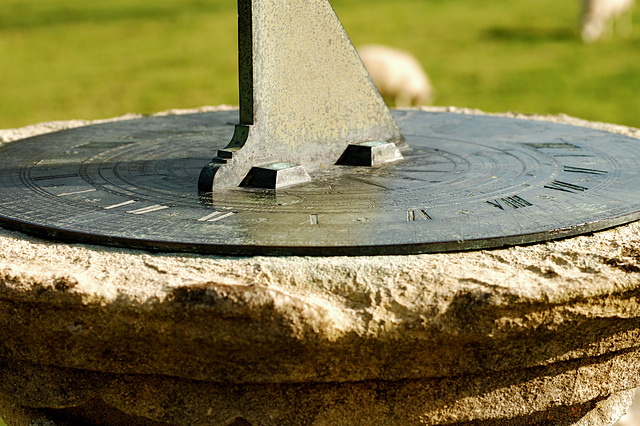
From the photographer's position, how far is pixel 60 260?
75.4 inches

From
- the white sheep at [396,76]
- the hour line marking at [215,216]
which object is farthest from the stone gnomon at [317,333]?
the white sheep at [396,76]

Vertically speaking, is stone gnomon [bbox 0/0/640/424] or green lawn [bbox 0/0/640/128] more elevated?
green lawn [bbox 0/0/640/128]

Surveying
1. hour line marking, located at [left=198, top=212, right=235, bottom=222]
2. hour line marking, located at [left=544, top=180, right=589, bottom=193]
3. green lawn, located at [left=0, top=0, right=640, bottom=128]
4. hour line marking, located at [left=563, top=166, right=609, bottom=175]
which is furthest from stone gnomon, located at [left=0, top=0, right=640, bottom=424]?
green lawn, located at [left=0, top=0, right=640, bottom=128]

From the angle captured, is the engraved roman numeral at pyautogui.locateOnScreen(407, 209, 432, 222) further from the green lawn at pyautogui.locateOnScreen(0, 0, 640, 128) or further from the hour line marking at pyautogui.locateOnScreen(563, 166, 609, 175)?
the green lawn at pyautogui.locateOnScreen(0, 0, 640, 128)

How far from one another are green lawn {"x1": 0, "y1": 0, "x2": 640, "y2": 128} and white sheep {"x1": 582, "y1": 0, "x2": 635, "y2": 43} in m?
0.26

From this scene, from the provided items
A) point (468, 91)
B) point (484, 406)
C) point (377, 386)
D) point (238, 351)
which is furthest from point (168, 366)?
point (468, 91)

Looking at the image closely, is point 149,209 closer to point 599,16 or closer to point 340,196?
point 340,196

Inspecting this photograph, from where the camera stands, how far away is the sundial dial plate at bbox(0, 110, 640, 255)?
6.32ft

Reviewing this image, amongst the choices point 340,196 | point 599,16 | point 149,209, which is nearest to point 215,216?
point 149,209

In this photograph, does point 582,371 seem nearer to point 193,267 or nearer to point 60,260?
point 193,267

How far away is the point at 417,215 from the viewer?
2080mm

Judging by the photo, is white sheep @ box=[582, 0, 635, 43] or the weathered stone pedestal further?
white sheep @ box=[582, 0, 635, 43]

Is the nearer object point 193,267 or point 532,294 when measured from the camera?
point 532,294

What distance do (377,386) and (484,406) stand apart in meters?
0.25
